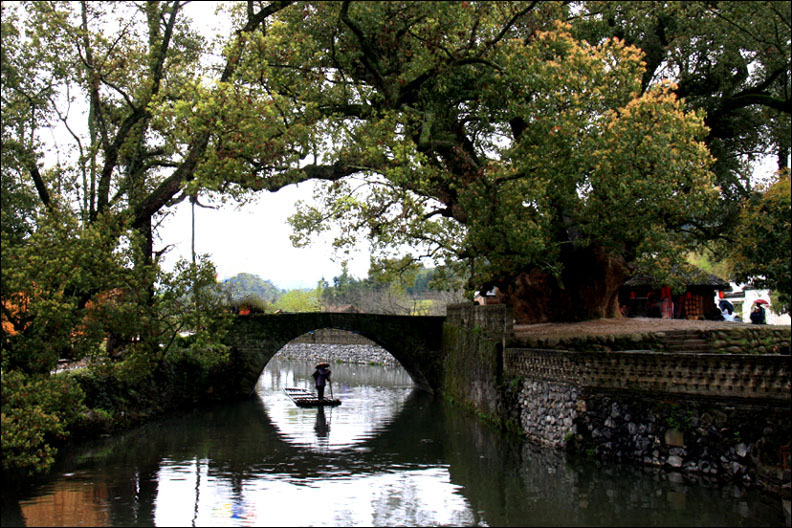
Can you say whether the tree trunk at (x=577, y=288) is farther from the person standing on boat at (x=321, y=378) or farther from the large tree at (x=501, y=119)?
the person standing on boat at (x=321, y=378)

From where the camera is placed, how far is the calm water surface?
1229 cm

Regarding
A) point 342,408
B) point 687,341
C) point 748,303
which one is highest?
point 748,303

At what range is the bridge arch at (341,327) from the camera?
105 feet

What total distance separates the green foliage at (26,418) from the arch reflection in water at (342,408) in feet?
23.7

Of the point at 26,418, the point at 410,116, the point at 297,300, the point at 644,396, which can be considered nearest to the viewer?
the point at 26,418

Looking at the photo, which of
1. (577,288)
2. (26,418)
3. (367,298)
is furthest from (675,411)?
(367,298)

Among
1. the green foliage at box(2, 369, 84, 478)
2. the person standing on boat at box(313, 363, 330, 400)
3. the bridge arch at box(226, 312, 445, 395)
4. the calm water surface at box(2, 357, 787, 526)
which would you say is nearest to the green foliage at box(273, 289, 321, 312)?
the bridge arch at box(226, 312, 445, 395)

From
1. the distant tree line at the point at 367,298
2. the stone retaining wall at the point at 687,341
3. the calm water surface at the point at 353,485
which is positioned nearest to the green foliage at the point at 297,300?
the distant tree line at the point at 367,298

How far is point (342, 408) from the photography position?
1157 inches

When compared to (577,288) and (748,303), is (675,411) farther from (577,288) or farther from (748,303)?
(748,303)

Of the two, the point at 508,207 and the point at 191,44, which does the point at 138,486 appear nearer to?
the point at 508,207

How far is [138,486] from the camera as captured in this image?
49.2ft

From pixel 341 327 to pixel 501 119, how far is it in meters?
12.8

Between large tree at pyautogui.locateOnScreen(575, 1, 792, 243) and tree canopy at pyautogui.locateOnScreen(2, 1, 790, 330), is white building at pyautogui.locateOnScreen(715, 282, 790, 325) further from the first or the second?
tree canopy at pyautogui.locateOnScreen(2, 1, 790, 330)
